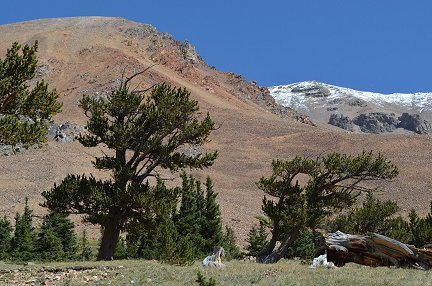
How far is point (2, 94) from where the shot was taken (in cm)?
1850

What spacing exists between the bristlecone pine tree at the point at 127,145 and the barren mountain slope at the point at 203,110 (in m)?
21.8

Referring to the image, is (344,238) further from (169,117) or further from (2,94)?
(2,94)

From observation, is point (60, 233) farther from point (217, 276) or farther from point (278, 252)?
point (217, 276)

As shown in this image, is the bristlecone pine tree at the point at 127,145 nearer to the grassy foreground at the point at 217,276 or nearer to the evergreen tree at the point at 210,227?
the grassy foreground at the point at 217,276

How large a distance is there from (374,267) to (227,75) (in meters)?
140

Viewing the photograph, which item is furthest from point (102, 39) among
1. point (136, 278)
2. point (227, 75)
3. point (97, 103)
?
point (136, 278)

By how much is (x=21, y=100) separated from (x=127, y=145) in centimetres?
599

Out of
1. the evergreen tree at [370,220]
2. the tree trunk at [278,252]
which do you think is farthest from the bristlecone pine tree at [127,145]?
the evergreen tree at [370,220]

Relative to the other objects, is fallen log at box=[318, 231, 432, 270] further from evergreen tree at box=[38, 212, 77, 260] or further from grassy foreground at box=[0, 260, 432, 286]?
evergreen tree at box=[38, 212, 77, 260]

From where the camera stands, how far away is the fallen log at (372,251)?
18.9m

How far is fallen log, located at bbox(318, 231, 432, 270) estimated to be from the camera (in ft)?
62.1

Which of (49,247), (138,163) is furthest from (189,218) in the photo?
(138,163)

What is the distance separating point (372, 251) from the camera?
1966cm

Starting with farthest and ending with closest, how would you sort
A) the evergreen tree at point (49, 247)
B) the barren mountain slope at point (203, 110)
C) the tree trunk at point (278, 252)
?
1. the barren mountain slope at point (203, 110)
2. the evergreen tree at point (49, 247)
3. the tree trunk at point (278, 252)
